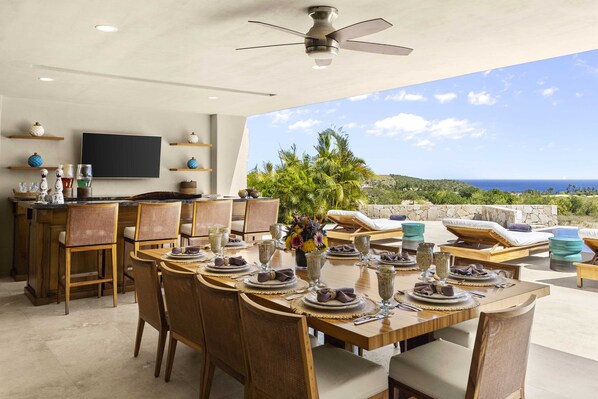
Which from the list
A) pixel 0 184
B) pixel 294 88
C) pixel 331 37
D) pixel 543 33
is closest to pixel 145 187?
pixel 0 184

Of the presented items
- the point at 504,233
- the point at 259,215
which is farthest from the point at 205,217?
the point at 504,233

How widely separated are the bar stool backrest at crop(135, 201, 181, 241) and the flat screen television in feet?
10.00

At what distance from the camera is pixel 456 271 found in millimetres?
2523

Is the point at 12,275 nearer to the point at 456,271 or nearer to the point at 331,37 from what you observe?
the point at 331,37

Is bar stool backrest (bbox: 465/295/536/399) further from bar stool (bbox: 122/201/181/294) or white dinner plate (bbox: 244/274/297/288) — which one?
bar stool (bbox: 122/201/181/294)

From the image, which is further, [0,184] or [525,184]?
[525,184]

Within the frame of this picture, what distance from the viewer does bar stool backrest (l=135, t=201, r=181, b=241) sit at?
15.1 ft

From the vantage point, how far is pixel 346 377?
6.24 ft

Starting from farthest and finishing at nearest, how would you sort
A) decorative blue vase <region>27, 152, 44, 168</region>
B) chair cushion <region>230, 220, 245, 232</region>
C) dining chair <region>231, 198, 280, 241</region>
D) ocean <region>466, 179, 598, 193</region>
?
ocean <region>466, 179, 598, 193</region> < decorative blue vase <region>27, 152, 44, 168</region> < chair cushion <region>230, 220, 245, 232</region> < dining chair <region>231, 198, 280, 241</region>

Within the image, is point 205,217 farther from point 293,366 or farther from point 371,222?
point 293,366

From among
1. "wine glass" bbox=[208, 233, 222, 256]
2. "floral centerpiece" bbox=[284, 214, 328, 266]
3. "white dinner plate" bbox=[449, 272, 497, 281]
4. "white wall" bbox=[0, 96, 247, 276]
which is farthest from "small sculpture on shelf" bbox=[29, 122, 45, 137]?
"white dinner plate" bbox=[449, 272, 497, 281]

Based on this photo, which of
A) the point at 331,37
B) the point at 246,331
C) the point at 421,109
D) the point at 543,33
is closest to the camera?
the point at 246,331

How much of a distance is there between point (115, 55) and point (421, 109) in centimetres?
3356

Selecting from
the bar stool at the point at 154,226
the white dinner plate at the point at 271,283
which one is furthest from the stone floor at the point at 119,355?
the white dinner plate at the point at 271,283
